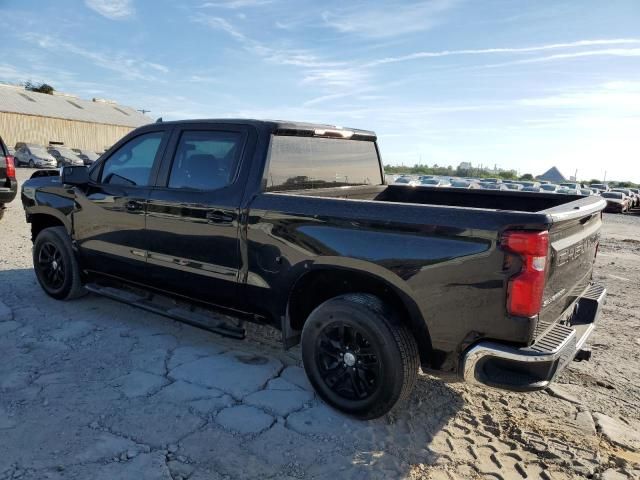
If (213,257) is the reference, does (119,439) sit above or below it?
below

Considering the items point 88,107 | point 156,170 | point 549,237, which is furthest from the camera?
point 88,107

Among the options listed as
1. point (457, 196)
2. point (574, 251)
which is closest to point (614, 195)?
point (457, 196)

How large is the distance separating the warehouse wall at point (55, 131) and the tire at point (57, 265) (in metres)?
41.5

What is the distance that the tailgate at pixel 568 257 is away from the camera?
2.80 meters

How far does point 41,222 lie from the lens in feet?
18.0

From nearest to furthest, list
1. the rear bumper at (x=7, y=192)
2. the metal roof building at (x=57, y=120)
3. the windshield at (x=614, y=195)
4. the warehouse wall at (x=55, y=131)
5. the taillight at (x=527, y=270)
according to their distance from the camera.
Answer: the taillight at (x=527, y=270) < the rear bumper at (x=7, y=192) < the windshield at (x=614, y=195) < the warehouse wall at (x=55, y=131) < the metal roof building at (x=57, y=120)

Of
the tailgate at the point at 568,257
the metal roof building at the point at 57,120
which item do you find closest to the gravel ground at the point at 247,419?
the tailgate at the point at 568,257

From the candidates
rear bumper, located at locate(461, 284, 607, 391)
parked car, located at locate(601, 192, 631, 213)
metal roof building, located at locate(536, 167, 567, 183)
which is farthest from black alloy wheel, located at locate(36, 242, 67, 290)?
metal roof building, located at locate(536, 167, 567, 183)

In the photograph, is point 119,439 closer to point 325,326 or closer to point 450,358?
point 325,326

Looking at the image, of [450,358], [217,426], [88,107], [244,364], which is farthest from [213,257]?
[88,107]

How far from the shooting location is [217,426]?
313 cm

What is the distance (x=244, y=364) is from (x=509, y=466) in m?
2.03

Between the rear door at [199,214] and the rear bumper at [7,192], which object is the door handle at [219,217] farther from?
the rear bumper at [7,192]

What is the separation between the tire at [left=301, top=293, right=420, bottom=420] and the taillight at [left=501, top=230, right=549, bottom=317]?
710 millimetres
